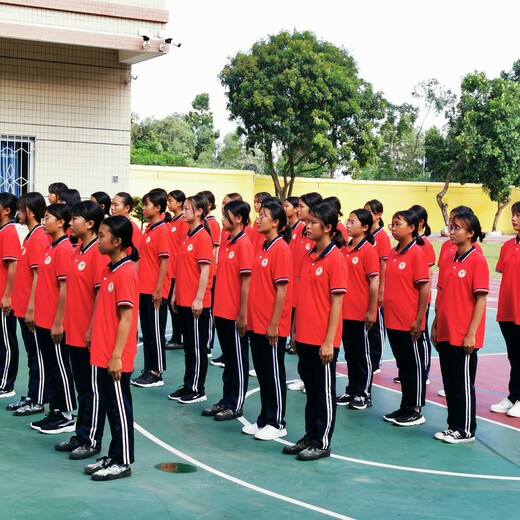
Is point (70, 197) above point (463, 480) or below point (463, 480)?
above

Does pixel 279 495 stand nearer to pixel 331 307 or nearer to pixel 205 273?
pixel 331 307

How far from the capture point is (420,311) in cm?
645

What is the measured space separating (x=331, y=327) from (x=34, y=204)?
2.57 meters

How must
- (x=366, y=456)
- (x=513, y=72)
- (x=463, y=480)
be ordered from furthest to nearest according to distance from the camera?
1. (x=513, y=72)
2. (x=366, y=456)
3. (x=463, y=480)

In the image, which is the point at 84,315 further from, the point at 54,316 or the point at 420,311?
the point at 420,311

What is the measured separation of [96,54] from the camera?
1269 cm

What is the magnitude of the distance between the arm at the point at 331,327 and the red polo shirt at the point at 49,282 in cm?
188

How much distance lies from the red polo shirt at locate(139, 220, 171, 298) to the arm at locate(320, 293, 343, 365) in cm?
Result: 261

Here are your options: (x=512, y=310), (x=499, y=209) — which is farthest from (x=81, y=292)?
(x=499, y=209)

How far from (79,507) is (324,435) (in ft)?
5.80

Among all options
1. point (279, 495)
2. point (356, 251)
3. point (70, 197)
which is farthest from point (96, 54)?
point (279, 495)

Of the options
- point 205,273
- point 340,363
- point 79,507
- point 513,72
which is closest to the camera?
point 79,507

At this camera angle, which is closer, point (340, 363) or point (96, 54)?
point (340, 363)

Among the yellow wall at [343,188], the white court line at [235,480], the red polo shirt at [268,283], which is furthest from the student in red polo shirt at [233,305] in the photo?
the yellow wall at [343,188]
